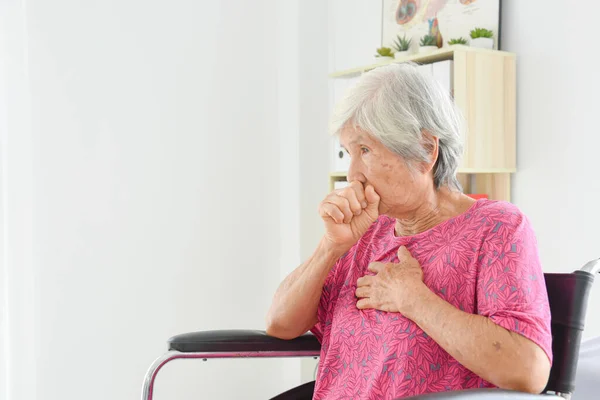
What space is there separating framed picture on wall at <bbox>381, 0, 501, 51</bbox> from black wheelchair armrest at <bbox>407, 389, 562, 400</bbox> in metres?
1.68

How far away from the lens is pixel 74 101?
2.86m

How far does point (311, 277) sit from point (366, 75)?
0.45 m

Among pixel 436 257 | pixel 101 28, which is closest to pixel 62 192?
pixel 101 28

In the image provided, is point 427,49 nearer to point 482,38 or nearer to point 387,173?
point 482,38

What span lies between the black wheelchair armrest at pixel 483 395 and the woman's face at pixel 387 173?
447mm

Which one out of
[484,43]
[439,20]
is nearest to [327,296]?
[484,43]

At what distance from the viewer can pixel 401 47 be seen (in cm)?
285

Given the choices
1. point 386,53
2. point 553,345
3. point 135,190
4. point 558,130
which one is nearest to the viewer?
point 553,345

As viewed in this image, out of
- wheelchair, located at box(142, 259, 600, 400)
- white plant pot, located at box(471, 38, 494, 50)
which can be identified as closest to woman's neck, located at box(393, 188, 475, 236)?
wheelchair, located at box(142, 259, 600, 400)

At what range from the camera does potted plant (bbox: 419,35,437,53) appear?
8.80 feet

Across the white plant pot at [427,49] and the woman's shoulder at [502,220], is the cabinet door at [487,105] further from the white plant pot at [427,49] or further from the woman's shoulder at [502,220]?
the woman's shoulder at [502,220]

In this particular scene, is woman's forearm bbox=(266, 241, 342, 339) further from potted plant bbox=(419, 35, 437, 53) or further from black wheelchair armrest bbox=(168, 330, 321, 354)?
potted plant bbox=(419, 35, 437, 53)

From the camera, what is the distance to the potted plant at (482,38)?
2578 mm

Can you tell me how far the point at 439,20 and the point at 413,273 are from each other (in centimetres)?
170
